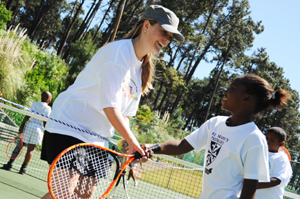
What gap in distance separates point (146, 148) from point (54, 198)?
29.6 inches

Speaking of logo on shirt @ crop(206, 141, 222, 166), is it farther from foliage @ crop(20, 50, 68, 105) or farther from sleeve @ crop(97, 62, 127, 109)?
foliage @ crop(20, 50, 68, 105)

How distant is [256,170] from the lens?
2.21 meters

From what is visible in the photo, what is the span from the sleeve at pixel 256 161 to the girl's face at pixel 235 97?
323 mm

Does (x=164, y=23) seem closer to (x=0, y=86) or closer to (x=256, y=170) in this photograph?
(x=256, y=170)

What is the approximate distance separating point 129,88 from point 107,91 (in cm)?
30

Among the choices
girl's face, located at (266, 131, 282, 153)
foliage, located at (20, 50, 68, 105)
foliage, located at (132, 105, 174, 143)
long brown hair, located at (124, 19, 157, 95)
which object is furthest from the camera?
A: foliage, located at (132, 105, 174, 143)

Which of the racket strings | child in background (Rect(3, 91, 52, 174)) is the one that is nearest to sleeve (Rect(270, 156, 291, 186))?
the racket strings

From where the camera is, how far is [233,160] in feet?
7.74

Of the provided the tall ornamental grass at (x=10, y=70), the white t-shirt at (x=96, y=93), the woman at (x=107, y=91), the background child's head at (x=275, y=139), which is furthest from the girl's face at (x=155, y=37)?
the tall ornamental grass at (x=10, y=70)

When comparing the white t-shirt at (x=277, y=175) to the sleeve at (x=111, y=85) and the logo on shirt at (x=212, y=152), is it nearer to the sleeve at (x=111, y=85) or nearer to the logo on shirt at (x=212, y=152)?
the logo on shirt at (x=212, y=152)

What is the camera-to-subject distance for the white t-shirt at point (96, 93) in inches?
94.9

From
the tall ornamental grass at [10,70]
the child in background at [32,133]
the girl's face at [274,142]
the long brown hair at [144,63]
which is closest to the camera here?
the long brown hair at [144,63]

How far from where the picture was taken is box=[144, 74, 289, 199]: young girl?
2.23 meters

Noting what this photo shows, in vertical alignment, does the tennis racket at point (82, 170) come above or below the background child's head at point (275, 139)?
below
